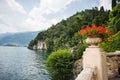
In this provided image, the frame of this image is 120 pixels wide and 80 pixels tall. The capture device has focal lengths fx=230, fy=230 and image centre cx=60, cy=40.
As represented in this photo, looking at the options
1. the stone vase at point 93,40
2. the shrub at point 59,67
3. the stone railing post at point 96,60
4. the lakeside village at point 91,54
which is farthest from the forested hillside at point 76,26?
the stone railing post at point 96,60

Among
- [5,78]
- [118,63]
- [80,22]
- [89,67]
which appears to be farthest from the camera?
[80,22]

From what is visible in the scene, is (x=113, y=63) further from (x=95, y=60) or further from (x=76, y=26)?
(x=76, y=26)

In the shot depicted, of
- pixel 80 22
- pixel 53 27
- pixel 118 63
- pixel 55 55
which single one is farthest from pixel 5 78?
pixel 53 27

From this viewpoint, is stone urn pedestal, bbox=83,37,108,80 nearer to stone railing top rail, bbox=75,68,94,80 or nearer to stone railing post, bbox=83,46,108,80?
stone railing post, bbox=83,46,108,80

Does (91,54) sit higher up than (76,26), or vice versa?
(76,26)

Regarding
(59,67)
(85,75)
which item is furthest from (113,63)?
(59,67)

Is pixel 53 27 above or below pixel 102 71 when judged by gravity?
above

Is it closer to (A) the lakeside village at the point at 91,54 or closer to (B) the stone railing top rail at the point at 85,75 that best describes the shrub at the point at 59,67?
(A) the lakeside village at the point at 91,54

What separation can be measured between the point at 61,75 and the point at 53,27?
10618 cm

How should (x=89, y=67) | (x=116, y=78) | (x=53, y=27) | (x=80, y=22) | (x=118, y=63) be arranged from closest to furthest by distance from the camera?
(x=89, y=67) → (x=116, y=78) → (x=118, y=63) → (x=80, y=22) → (x=53, y=27)

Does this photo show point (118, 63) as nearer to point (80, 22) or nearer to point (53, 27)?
point (80, 22)

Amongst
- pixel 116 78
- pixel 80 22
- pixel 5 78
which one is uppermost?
pixel 80 22

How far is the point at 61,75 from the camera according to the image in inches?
1083

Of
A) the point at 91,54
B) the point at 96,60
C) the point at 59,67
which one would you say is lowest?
the point at 59,67
